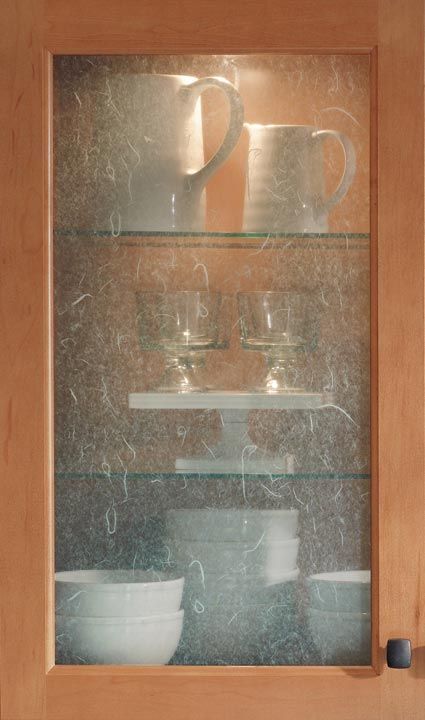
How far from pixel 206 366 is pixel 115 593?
0.89 feet

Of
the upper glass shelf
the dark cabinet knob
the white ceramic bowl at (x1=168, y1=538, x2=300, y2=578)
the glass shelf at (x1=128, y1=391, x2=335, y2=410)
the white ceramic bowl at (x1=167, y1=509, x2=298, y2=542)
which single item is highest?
the upper glass shelf

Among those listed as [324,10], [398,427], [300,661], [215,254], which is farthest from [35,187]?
[300,661]

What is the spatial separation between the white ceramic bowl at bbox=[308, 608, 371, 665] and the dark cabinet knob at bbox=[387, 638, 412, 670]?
0.04 meters

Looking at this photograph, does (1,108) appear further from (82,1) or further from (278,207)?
(278,207)

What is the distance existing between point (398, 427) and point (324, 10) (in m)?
0.46

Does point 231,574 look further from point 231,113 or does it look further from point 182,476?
point 231,113

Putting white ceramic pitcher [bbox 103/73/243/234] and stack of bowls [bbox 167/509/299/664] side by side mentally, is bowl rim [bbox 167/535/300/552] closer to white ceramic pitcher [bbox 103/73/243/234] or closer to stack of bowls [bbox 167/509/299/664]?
stack of bowls [bbox 167/509/299/664]

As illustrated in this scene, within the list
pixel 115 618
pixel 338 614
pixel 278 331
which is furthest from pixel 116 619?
pixel 278 331

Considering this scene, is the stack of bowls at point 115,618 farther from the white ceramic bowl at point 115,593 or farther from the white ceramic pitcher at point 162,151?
the white ceramic pitcher at point 162,151

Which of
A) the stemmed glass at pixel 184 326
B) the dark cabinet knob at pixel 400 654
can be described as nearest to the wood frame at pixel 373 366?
the dark cabinet knob at pixel 400 654

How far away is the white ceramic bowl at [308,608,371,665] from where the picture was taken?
2.92ft

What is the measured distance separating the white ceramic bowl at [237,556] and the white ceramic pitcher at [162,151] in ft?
1.17

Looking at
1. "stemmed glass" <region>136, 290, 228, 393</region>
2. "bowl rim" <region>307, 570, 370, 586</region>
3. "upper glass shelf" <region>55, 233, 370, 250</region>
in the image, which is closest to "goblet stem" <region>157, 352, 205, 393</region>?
"stemmed glass" <region>136, 290, 228, 393</region>

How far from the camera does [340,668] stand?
883mm
